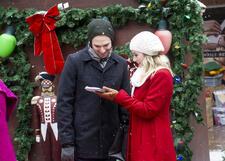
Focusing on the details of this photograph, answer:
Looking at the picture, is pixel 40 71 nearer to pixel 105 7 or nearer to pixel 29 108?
pixel 29 108

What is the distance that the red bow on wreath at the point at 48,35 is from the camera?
5.86 meters

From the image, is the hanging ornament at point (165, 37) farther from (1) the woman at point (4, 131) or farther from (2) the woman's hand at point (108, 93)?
(1) the woman at point (4, 131)

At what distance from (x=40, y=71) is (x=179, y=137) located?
7.40ft

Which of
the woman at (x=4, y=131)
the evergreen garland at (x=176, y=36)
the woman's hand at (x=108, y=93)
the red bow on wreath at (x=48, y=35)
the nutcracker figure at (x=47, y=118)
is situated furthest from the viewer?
the red bow on wreath at (x=48, y=35)

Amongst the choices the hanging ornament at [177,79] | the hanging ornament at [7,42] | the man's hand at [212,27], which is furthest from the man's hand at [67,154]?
the man's hand at [212,27]

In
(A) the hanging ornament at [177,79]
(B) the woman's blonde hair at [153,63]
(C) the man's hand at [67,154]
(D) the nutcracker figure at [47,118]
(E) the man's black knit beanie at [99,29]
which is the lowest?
(D) the nutcracker figure at [47,118]

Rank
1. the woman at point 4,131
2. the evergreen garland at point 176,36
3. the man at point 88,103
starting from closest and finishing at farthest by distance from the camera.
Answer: the woman at point 4,131
the man at point 88,103
the evergreen garland at point 176,36

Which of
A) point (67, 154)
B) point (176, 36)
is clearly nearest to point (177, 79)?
point (176, 36)

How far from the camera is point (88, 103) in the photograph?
11.0ft

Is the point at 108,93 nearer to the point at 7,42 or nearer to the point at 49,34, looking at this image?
the point at 49,34

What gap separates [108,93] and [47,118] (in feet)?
8.02

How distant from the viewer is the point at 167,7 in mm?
5652

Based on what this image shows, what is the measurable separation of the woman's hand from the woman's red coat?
1.3 inches

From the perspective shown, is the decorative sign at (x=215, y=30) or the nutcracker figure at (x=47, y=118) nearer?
the nutcracker figure at (x=47, y=118)
